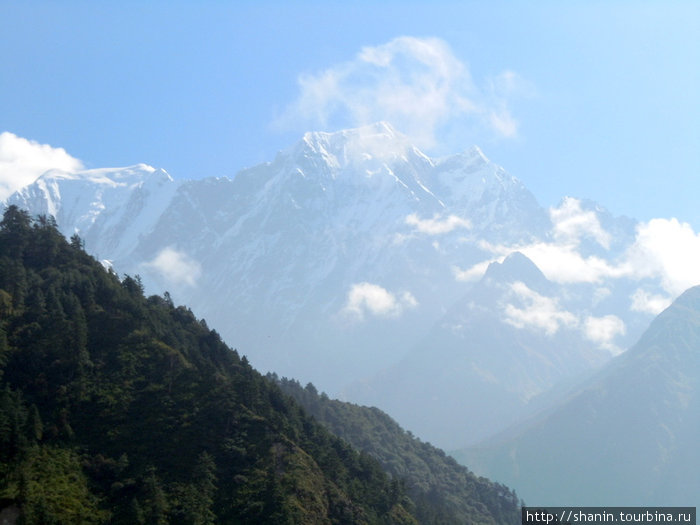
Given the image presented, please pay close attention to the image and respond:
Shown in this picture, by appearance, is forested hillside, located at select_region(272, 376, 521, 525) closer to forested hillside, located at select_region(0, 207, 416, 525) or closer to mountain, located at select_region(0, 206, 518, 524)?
mountain, located at select_region(0, 206, 518, 524)

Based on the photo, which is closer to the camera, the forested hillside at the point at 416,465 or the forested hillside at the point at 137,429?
the forested hillside at the point at 137,429

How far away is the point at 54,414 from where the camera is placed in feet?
275

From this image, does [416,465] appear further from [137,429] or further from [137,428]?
[137,429]

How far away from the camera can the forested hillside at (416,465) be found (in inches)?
5846

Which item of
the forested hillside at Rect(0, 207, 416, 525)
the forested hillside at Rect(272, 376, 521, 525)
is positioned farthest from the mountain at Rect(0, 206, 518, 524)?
the forested hillside at Rect(272, 376, 521, 525)

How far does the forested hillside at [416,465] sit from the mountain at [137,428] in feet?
114

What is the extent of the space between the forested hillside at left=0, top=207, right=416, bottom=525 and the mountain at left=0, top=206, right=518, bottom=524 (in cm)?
17

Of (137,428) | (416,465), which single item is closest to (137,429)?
(137,428)

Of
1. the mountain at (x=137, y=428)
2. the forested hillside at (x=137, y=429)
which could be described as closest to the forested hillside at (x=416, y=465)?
the mountain at (x=137, y=428)

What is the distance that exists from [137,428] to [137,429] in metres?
0.21

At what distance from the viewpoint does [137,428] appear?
3398 inches

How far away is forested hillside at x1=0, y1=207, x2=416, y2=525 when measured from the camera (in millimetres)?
75000

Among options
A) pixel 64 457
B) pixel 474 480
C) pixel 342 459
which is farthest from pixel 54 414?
pixel 474 480

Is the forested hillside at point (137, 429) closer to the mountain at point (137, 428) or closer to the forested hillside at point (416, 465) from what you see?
the mountain at point (137, 428)
